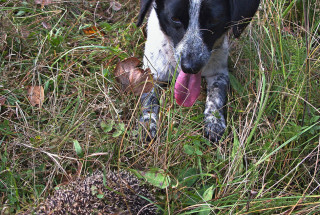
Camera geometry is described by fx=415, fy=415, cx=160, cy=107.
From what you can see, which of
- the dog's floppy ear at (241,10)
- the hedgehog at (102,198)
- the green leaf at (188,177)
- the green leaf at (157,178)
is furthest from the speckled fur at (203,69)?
the hedgehog at (102,198)

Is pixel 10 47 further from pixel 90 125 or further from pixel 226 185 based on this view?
pixel 226 185

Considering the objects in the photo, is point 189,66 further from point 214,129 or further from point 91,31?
point 91,31

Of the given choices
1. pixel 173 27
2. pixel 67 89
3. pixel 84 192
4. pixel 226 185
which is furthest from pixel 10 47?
pixel 226 185

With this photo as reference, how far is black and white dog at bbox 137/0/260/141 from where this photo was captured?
2559 millimetres

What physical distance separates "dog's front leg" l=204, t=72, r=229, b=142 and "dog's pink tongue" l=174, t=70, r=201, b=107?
114 mm

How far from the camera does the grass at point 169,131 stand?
2129mm

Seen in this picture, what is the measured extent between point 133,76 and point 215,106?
0.60 m

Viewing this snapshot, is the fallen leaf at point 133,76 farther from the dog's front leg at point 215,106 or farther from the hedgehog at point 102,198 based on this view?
the hedgehog at point 102,198

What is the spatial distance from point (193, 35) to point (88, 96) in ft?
2.71

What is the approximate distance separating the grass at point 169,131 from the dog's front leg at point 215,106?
6 centimetres

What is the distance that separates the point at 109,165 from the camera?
2.20 m

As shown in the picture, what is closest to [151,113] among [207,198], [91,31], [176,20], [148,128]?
[148,128]

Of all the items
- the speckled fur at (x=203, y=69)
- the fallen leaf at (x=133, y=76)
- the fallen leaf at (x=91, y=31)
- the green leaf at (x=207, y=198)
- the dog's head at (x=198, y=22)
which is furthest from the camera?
the fallen leaf at (x=91, y=31)

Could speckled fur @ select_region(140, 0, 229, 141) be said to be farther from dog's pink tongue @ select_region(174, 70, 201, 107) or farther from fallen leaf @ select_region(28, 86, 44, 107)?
fallen leaf @ select_region(28, 86, 44, 107)
